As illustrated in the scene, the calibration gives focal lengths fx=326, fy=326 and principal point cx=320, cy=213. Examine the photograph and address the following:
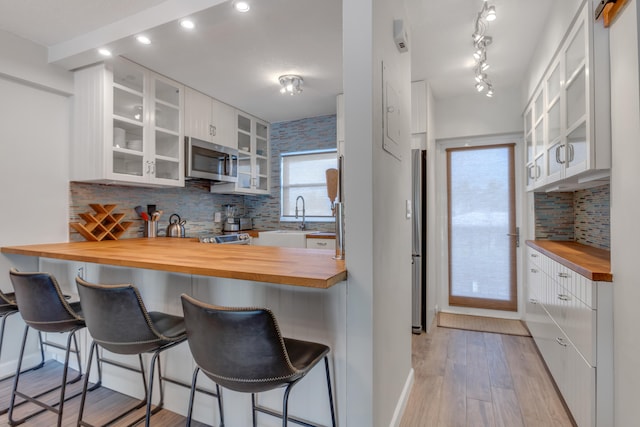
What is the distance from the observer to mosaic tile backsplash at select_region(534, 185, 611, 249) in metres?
2.46

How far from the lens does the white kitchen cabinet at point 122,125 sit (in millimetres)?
2531

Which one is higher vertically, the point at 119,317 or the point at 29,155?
the point at 29,155

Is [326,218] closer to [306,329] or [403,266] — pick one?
[403,266]

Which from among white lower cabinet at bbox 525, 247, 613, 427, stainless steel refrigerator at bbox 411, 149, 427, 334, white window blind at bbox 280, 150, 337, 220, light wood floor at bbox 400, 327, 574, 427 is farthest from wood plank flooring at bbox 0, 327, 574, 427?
white window blind at bbox 280, 150, 337, 220

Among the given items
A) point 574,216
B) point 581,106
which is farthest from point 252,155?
point 574,216

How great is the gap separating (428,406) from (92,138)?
3082 mm

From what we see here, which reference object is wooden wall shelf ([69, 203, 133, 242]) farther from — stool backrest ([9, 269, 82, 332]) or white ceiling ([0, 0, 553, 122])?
white ceiling ([0, 0, 553, 122])

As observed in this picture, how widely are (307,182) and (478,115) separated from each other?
2246mm

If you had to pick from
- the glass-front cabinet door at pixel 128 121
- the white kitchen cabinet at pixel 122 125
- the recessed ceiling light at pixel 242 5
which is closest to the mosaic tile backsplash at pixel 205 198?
the white kitchen cabinet at pixel 122 125

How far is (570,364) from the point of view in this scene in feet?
5.98

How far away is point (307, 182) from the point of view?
4520 mm

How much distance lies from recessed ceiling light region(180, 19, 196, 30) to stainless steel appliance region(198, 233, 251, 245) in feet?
6.18

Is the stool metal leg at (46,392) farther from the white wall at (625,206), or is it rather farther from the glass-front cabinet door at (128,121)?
the white wall at (625,206)

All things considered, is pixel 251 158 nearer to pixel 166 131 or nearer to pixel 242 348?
pixel 166 131
